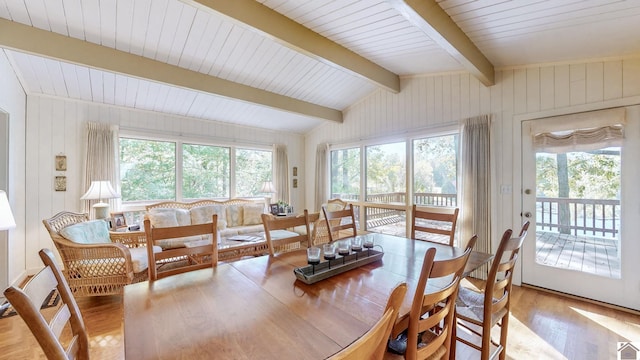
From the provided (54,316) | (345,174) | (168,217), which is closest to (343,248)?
(54,316)

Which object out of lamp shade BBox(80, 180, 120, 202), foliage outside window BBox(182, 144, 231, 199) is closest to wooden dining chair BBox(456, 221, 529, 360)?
lamp shade BBox(80, 180, 120, 202)

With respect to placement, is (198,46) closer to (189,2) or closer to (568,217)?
(189,2)

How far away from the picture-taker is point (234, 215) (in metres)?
4.94

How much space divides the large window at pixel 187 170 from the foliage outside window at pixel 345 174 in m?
1.50

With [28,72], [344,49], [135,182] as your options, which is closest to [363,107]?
[344,49]

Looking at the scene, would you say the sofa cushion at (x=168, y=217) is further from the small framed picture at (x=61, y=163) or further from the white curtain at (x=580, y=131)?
the white curtain at (x=580, y=131)

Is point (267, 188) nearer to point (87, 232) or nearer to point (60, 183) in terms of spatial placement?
point (87, 232)

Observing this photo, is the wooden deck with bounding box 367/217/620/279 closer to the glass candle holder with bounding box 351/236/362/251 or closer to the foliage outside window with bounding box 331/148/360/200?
the glass candle holder with bounding box 351/236/362/251

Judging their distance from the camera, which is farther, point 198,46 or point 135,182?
point 135,182

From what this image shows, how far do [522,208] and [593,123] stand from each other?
3.75 ft

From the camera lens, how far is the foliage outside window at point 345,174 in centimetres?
536

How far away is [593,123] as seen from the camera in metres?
2.76

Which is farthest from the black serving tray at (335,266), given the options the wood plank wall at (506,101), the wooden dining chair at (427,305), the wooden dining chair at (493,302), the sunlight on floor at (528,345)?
the wood plank wall at (506,101)

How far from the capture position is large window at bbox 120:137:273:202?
4.40 metres
